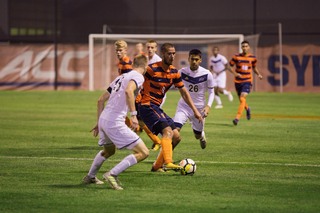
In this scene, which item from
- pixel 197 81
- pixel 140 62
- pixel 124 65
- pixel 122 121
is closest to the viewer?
pixel 122 121

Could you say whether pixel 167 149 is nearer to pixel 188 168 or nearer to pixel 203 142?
pixel 188 168

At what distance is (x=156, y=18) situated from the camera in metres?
50.8

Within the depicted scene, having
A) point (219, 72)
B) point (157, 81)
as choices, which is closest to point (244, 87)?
point (219, 72)

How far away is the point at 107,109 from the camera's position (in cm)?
1195

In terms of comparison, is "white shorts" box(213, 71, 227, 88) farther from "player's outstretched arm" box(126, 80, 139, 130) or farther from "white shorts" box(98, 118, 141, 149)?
"player's outstretched arm" box(126, 80, 139, 130)

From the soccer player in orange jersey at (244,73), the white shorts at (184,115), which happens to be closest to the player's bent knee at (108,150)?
the white shorts at (184,115)

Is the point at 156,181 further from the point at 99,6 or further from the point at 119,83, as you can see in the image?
the point at 99,6

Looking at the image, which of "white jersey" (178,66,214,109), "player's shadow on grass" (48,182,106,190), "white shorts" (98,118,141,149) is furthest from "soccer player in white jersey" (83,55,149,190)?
"white jersey" (178,66,214,109)

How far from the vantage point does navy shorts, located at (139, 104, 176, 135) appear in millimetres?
13875

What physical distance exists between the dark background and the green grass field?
2272 cm

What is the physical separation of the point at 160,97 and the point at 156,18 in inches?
1446

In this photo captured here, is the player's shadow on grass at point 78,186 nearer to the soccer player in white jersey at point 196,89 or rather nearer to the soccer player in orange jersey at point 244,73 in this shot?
the soccer player in white jersey at point 196,89

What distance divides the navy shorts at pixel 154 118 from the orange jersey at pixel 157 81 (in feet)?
0.38

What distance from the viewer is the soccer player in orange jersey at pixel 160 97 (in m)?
13.8
